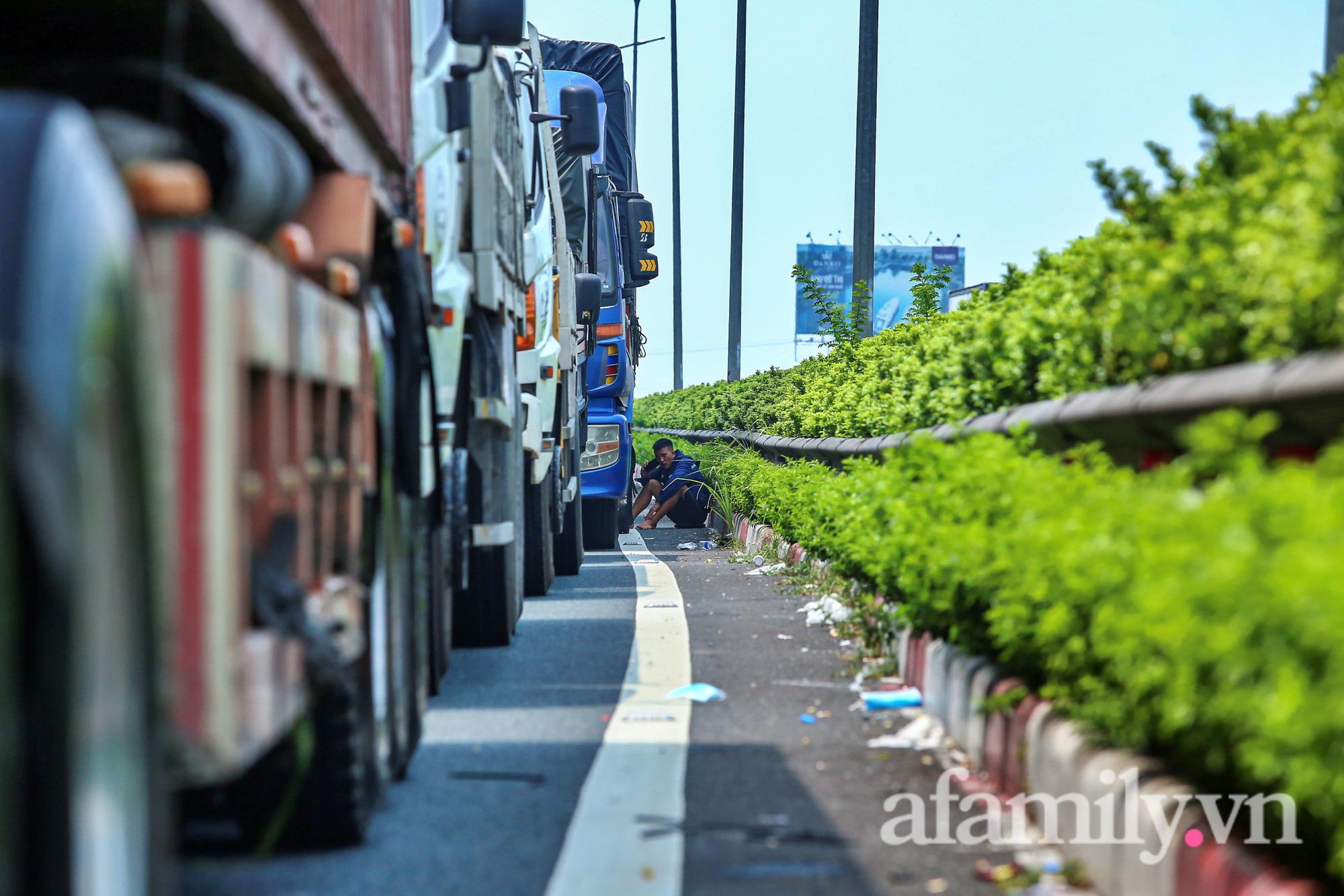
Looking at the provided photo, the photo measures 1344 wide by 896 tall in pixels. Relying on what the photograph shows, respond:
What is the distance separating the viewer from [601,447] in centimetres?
1712

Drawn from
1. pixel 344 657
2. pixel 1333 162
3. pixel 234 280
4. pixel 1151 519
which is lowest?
pixel 344 657

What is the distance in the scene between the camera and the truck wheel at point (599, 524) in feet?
57.0

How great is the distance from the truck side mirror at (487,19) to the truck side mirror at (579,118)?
3.74m

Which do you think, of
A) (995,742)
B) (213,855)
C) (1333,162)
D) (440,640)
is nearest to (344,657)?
(213,855)

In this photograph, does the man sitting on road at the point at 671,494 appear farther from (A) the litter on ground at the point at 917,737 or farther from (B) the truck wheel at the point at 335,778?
(B) the truck wheel at the point at 335,778

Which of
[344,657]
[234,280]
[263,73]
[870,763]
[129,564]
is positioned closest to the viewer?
[129,564]

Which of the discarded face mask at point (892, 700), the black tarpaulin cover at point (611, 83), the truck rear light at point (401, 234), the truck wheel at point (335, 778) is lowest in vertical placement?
the discarded face mask at point (892, 700)

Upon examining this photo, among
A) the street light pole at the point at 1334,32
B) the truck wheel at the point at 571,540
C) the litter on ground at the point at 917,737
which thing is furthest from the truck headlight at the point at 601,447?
the street light pole at the point at 1334,32

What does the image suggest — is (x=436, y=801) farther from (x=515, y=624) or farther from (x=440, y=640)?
(x=515, y=624)

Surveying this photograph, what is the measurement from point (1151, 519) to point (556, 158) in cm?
1223

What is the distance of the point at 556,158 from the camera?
15.2 metres

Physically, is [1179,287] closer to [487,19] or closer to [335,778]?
[335,778]

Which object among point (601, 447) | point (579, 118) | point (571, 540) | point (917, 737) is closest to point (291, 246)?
point (917, 737)

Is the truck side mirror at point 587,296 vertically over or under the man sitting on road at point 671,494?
over
